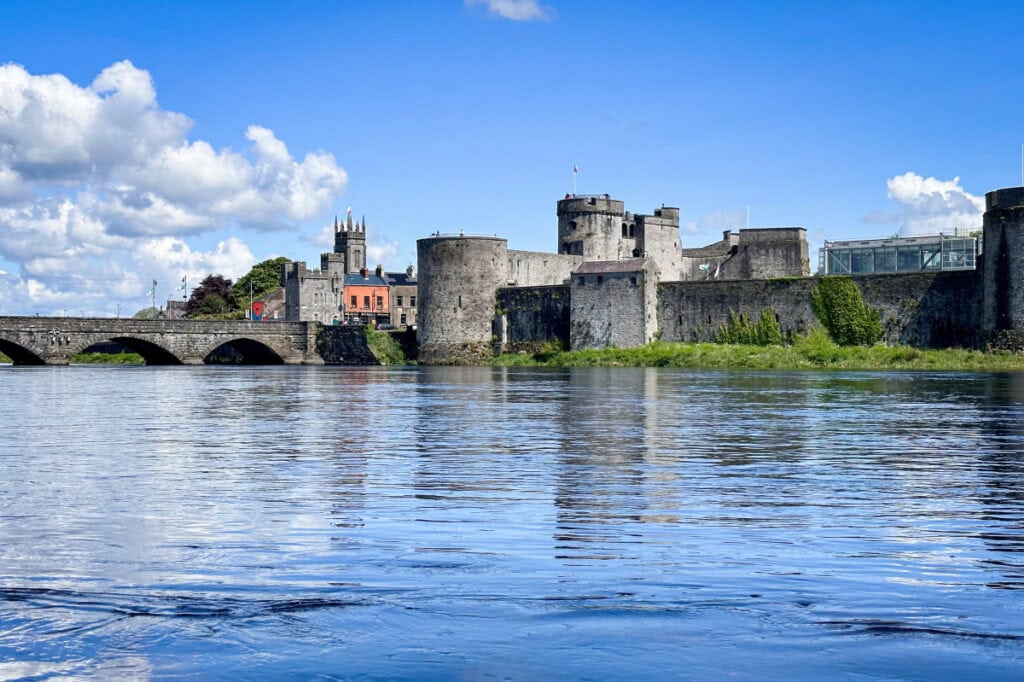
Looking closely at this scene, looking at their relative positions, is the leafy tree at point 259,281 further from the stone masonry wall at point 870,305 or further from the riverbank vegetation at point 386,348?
the stone masonry wall at point 870,305

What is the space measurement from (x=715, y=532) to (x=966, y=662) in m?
3.92

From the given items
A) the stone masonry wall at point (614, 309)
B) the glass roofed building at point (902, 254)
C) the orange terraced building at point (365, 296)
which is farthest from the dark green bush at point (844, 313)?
the orange terraced building at point (365, 296)

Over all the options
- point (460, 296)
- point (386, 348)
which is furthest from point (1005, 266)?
point (386, 348)

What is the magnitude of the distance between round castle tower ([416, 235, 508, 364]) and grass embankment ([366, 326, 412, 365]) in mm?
4047

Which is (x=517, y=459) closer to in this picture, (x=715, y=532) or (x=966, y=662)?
(x=715, y=532)

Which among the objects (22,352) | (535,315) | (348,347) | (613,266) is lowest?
A: (22,352)

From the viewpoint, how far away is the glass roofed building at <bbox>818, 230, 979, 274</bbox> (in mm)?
78812

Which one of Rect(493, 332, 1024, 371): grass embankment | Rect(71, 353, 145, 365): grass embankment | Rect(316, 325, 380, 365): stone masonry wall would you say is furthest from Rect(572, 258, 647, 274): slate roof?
Rect(71, 353, 145, 365): grass embankment

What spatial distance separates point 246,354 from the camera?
89.1 metres

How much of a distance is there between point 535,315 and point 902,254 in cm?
2378

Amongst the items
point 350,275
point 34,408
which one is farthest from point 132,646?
point 350,275

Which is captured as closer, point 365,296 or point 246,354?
point 246,354

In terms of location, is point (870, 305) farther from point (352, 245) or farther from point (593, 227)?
point (352, 245)

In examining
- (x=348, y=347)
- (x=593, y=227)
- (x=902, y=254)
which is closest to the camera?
(x=902, y=254)
